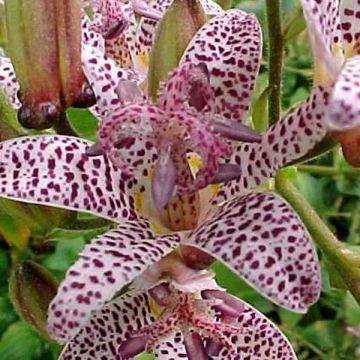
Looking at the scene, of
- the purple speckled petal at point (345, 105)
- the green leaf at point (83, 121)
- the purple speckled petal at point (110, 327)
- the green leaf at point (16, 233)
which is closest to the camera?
the purple speckled petal at point (345, 105)

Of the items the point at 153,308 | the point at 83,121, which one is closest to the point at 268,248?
the point at 153,308

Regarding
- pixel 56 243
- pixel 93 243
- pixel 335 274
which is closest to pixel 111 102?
pixel 93 243

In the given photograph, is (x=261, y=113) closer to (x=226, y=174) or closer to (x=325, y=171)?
(x=226, y=174)

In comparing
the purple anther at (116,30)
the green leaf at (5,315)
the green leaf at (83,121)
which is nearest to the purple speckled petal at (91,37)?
the purple anther at (116,30)

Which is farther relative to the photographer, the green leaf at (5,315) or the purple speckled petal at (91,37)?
the green leaf at (5,315)

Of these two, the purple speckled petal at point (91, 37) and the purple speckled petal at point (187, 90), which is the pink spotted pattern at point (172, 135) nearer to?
the purple speckled petal at point (187, 90)

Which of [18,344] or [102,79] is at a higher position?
[102,79]

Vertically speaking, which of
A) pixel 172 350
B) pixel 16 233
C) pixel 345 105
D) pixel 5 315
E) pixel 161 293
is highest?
pixel 345 105
